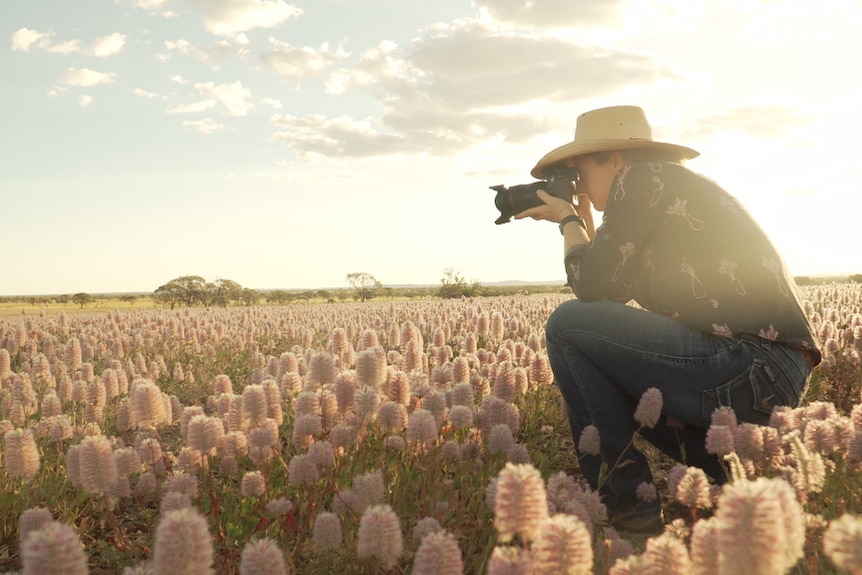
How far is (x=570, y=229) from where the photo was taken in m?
4.18

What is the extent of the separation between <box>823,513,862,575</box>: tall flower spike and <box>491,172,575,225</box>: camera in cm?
330

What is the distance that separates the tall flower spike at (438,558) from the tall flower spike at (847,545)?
0.75 meters

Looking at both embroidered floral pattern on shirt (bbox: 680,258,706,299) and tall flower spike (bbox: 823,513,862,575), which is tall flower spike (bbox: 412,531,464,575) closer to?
tall flower spike (bbox: 823,513,862,575)

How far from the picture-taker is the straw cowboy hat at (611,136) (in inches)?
157

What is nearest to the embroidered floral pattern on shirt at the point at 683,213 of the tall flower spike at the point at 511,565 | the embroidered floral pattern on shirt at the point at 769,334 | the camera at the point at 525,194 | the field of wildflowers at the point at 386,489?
the embroidered floral pattern on shirt at the point at 769,334

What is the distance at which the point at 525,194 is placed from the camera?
15.0ft

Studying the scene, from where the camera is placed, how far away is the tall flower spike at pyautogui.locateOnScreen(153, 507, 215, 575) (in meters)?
1.46

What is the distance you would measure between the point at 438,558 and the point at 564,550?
349 mm

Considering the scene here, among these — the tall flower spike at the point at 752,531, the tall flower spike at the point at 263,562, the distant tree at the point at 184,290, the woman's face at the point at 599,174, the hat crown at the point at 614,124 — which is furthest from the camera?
the distant tree at the point at 184,290

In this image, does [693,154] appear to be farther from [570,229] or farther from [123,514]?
[123,514]

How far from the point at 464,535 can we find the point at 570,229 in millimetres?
1926

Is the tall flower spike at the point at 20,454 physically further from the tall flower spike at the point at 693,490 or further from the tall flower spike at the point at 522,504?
the tall flower spike at the point at 693,490

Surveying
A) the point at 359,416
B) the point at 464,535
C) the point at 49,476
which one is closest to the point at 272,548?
the point at 359,416

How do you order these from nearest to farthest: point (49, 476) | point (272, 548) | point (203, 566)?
point (203, 566), point (272, 548), point (49, 476)
